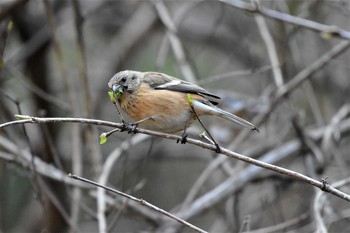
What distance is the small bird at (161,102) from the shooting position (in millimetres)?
3959

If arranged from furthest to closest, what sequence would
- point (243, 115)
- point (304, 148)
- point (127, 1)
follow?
point (127, 1) < point (243, 115) < point (304, 148)

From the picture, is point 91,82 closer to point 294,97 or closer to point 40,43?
point 40,43

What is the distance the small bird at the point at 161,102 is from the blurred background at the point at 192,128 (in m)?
0.88

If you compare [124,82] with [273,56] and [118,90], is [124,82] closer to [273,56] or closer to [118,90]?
[118,90]

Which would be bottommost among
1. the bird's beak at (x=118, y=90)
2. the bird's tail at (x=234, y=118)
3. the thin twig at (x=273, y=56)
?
the bird's tail at (x=234, y=118)

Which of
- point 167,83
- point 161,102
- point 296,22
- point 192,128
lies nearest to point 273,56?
point 192,128

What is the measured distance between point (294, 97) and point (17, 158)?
3865mm

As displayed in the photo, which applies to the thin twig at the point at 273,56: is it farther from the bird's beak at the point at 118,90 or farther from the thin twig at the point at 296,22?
the bird's beak at the point at 118,90

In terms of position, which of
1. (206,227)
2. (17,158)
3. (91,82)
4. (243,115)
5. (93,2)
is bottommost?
(17,158)

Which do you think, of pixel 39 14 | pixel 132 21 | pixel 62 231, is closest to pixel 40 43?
pixel 39 14

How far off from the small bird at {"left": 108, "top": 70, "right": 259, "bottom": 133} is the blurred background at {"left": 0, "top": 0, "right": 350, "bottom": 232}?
0.88 m

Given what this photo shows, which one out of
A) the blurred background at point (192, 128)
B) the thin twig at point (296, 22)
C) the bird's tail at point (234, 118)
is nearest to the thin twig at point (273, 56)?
the blurred background at point (192, 128)

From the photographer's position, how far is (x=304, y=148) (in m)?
5.70

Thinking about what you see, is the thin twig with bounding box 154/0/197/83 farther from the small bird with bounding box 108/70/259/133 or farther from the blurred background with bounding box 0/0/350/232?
the small bird with bounding box 108/70/259/133
